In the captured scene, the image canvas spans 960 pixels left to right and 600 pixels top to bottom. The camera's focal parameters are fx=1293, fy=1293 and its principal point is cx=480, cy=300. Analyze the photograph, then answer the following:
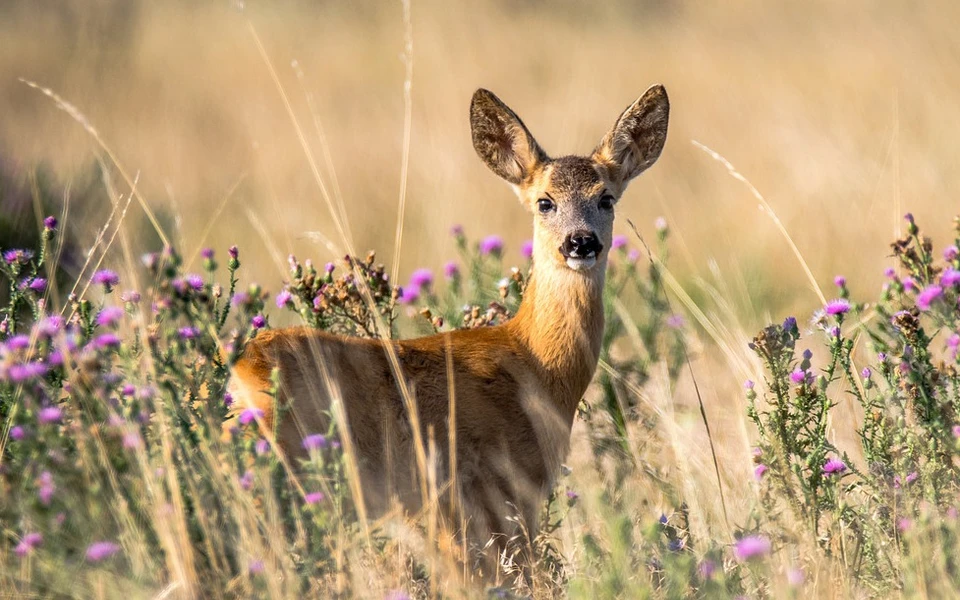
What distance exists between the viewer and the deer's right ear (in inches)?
224

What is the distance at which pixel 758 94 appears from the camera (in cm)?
1397

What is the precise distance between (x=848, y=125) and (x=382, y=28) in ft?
28.5

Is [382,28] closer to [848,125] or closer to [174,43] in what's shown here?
[174,43]

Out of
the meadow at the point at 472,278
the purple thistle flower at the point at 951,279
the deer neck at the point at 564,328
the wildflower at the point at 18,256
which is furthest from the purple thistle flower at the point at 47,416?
the purple thistle flower at the point at 951,279

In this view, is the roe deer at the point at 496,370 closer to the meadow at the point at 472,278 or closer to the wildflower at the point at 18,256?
the meadow at the point at 472,278

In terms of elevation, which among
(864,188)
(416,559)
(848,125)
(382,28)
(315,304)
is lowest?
(416,559)

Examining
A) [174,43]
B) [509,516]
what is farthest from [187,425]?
[174,43]

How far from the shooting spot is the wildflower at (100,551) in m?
3.15

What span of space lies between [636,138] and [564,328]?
46.5 inches

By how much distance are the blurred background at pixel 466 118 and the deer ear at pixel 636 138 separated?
206 cm

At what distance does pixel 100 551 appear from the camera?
316 centimetres

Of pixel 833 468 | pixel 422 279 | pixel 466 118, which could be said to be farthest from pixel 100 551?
pixel 466 118

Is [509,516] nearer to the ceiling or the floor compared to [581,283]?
nearer to the floor

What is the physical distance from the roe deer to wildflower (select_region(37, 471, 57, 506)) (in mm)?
745
